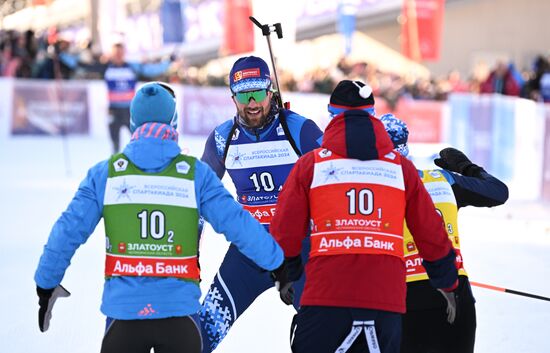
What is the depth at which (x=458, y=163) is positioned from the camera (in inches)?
181

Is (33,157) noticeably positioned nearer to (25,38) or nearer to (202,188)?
(25,38)

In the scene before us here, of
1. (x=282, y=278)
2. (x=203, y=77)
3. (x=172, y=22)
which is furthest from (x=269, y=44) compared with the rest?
(x=203, y=77)

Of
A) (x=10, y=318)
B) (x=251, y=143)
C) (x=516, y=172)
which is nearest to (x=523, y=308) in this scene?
(x=251, y=143)

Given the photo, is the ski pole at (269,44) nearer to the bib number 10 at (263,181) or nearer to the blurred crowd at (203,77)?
the bib number 10 at (263,181)

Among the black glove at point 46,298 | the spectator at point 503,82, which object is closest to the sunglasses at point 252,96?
the black glove at point 46,298

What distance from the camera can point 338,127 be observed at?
11.6ft

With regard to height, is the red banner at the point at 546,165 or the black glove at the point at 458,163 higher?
the black glove at the point at 458,163

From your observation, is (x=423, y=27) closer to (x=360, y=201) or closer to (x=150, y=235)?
(x=360, y=201)

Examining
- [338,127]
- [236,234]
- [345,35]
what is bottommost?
[236,234]

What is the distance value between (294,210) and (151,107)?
66 cm

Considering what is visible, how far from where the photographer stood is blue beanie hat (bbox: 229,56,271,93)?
15.8 ft

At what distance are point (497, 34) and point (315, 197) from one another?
1171 inches

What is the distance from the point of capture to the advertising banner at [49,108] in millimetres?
17906

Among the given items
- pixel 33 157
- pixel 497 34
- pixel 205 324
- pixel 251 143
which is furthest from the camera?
pixel 497 34
